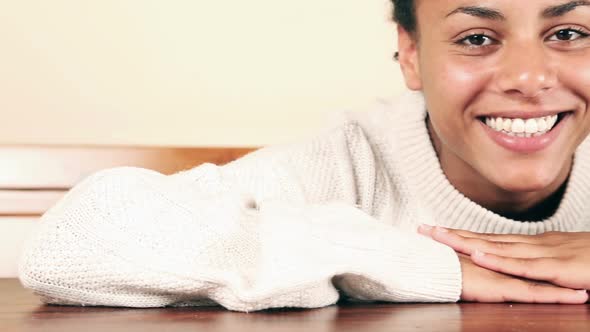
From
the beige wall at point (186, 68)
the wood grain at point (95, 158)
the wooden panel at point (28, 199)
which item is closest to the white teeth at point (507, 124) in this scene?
the beige wall at point (186, 68)

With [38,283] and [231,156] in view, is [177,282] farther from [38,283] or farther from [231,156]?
[231,156]

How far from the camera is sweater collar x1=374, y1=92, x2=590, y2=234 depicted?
4.16 feet

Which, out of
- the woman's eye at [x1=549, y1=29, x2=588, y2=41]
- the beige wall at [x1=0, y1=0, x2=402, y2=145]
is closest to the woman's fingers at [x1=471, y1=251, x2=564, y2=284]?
the woman's eye at [x1=549, y1=29, x2=588, y2=41]

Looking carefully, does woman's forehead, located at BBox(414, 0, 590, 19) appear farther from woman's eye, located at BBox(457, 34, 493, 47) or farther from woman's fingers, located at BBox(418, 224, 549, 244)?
woman's fingers, located at BBox(418, 224, 549, 244)

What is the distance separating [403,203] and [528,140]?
21cm

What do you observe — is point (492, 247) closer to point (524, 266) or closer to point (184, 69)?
point (524, 266)

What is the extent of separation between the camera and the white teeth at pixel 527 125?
1.19m

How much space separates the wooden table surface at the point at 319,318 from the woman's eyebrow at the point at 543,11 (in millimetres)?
360

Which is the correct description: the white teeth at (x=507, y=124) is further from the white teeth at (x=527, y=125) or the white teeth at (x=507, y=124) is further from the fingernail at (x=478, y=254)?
the fingernail at (x=478, y=254)

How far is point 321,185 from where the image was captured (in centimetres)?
125

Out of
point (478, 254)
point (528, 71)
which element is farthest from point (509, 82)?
point (478, 254)

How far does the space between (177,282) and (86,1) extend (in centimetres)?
88

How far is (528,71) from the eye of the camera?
110cm

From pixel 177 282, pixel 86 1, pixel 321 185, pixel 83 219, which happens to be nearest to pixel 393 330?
pixel 177 282
